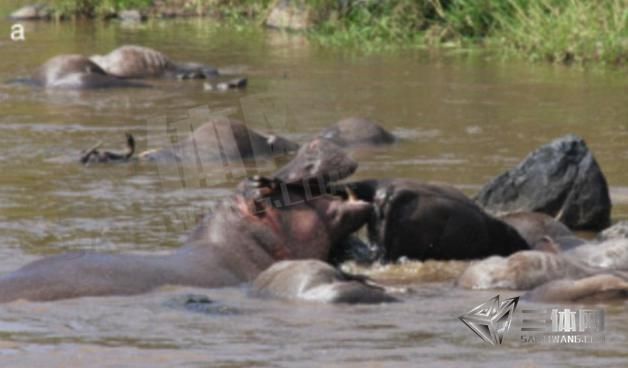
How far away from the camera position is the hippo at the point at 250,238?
6.20 m

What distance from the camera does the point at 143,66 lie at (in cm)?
1462

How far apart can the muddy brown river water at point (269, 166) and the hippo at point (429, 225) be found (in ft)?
0.36

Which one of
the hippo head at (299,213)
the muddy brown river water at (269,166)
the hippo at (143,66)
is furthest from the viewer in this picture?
the hippo at (143,66)

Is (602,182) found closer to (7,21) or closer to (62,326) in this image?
(62,326)

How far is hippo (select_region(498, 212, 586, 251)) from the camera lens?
7.04 metres

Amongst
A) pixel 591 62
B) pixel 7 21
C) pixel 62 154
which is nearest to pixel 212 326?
pixel 62 154

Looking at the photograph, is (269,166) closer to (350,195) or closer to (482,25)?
(350,195)

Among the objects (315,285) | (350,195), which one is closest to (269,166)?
(350,195)

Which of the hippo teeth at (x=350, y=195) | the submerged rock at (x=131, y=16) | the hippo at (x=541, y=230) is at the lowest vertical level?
the submerged rock at (x=131, y=16)

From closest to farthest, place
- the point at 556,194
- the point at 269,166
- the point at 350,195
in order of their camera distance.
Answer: the point at 350,195, the point at 556,194, the point at 269,166

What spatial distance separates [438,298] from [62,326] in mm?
1499

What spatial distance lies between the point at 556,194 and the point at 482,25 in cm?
898

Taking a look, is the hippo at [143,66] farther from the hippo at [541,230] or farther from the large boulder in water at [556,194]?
the hippo at [541,230]

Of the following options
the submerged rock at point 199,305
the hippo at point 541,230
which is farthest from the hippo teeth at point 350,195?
the submerged rock at point 199,305
